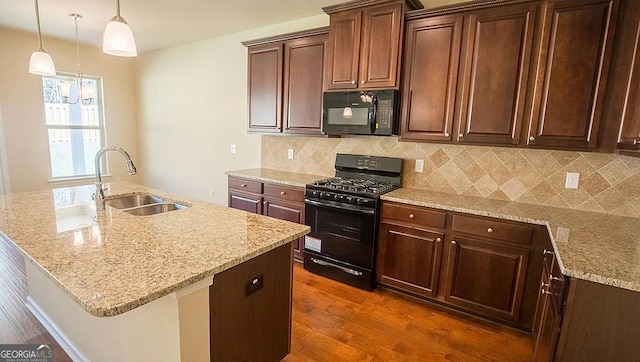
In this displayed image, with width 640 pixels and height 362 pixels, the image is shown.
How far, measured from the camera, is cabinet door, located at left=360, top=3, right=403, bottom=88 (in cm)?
261

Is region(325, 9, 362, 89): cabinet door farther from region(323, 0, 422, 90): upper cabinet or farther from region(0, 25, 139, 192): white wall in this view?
region(0, 25, 139, 192): white wall

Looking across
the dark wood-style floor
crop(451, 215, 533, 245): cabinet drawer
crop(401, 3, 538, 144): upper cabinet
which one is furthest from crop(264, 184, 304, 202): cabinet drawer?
crop(451, 215, 533, 245): cabinet drawer

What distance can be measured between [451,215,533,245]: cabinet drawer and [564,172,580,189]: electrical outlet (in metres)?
0.61

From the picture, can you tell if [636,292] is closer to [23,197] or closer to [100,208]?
[100,208]

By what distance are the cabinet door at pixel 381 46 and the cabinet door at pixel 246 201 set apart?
1.66 metres

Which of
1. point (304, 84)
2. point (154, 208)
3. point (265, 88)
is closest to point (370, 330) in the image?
point (154, 208)

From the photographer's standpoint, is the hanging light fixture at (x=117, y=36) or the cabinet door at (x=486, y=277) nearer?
the hanging light fixture at (x=117, y=36)

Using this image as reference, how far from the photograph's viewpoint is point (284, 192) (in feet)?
10.7

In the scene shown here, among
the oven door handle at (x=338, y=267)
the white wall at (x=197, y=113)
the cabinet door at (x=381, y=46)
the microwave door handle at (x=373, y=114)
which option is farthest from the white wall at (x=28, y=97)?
the microwave door handle at (x=373, y=114)

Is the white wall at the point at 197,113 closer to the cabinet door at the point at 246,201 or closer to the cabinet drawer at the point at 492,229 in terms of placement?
the cabinet door at the point at 246,201

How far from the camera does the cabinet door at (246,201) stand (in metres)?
3.48

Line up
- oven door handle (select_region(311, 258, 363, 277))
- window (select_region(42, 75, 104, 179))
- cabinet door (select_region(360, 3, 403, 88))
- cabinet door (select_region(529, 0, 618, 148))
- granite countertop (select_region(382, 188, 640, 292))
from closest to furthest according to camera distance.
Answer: granite countertop (select_region(382, 188, 640, 292)), cabinet door (select_region(529, 0, 618, 148)), cabinet door (select_region(360, 3, 403, 88)), oven door handle (select_region(311, 258, 363, 277)), window (select_region(42, 75, 104, 179))

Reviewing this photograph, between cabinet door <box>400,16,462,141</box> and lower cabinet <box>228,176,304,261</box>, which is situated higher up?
cabinet door <box>400,16,462,141</box>

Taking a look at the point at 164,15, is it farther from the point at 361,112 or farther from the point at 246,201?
the point at 361,112
